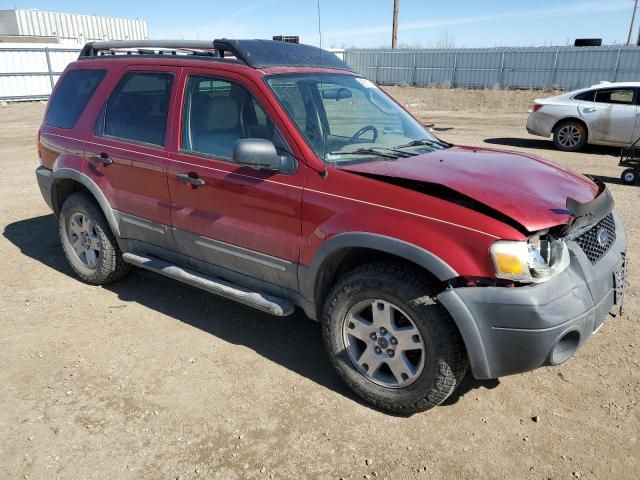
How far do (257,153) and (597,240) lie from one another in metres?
2.05

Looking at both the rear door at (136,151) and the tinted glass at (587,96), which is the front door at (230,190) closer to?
the rear door at (136,151)

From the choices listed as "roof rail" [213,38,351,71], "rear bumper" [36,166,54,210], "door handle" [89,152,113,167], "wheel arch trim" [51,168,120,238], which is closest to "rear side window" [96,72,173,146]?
"door handle" [89,152,113,167]

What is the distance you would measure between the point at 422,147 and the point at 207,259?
69.3 inches

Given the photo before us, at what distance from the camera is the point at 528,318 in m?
2.68

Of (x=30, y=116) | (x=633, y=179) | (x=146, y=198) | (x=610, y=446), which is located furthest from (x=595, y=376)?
(x=30, y=116)

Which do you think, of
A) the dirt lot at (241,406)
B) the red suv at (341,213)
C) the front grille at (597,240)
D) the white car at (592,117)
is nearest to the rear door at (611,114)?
the white car at (592,117)

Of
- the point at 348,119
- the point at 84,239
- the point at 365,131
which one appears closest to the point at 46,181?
the point at 84,239

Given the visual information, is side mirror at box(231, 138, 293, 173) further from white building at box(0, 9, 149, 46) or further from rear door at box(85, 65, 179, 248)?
white building at box(0, 9, 149, 46)

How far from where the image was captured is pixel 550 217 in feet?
9.33

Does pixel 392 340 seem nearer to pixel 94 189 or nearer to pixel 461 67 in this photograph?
pixel 94 189

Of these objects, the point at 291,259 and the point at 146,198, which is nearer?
the point at 291,259

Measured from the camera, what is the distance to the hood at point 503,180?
9.35 feet

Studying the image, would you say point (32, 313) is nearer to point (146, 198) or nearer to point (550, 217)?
point (146, 198)

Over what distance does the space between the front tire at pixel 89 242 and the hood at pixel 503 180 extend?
2518 mm
